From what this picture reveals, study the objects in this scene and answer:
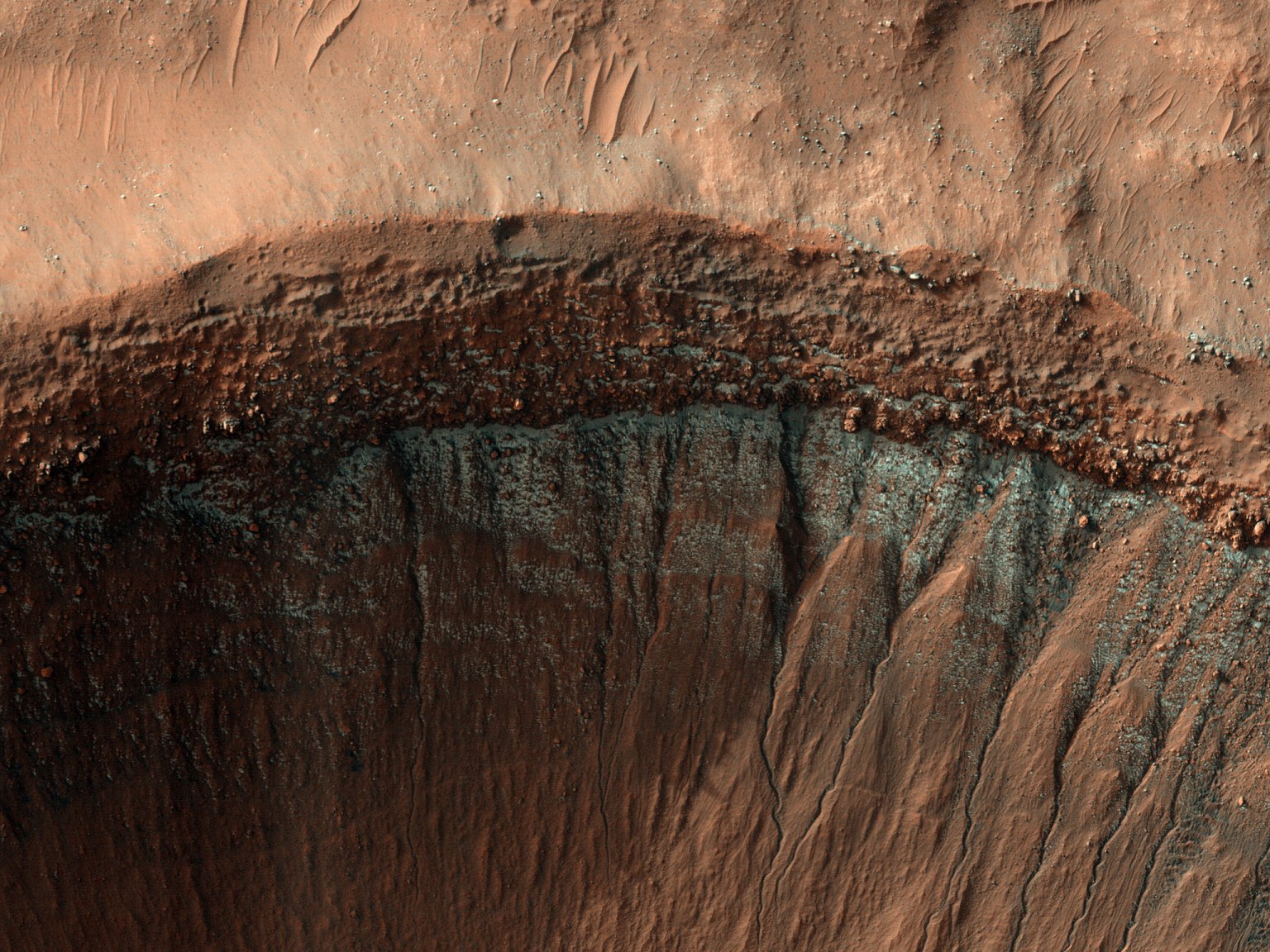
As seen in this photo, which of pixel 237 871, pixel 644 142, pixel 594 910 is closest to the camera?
pixel 644 142

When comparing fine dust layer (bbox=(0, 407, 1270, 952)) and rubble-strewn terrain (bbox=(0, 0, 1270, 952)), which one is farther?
fine dust layer (bbox=(0, 407, 1270, 952))

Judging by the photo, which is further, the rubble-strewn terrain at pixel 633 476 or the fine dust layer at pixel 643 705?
the fine dust layer at pixel 643 705

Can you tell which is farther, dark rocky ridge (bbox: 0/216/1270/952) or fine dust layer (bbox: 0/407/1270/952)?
fine dust layer (bbox: 0/407/1270/952)

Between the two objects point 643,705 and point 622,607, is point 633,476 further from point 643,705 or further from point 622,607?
point 643,705

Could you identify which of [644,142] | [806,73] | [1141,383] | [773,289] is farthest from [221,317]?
[1141,383]

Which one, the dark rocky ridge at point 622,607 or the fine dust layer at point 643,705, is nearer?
the dark rocky ridge at point 622,607

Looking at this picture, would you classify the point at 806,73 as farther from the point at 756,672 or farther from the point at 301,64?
the point at 756,672

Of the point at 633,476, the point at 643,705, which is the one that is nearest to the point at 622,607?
the point at 643,705

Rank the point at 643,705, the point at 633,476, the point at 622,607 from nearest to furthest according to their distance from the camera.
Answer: the point at 633,476 < the point at 622,607 < the point at 643,705
